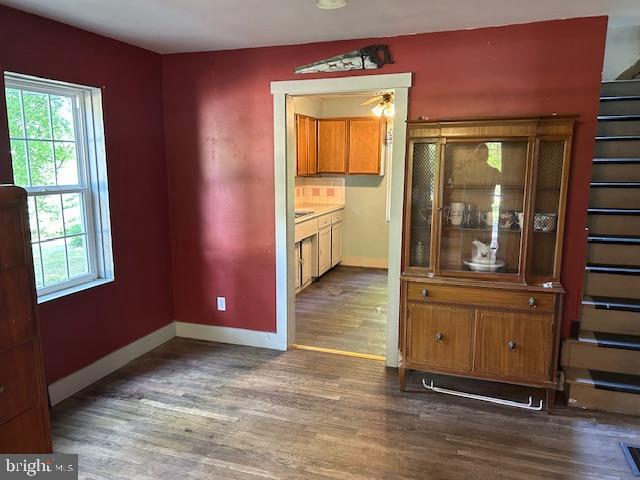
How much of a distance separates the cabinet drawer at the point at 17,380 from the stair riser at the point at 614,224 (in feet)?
11.4

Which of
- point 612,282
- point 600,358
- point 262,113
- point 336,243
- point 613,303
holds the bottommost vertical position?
point 600,358

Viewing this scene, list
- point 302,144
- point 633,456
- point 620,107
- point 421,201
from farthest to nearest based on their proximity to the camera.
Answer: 1. point 302,144
2. point 620,107
3. point 421,201
4. point 633,456

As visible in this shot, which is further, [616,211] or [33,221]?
[616,211]

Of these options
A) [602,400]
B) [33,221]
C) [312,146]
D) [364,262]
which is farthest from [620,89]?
[33,221]

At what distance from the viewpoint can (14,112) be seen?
269cm

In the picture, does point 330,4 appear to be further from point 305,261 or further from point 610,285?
point 305,261

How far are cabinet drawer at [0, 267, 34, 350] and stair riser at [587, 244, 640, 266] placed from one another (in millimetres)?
3359

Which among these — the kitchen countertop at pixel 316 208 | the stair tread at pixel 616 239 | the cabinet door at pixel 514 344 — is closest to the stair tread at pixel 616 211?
the stair tread at pixel 616 239

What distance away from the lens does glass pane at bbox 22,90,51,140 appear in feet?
9.10

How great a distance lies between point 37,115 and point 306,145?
3500 mm

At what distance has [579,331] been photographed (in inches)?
119

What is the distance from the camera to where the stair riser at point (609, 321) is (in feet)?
9.73

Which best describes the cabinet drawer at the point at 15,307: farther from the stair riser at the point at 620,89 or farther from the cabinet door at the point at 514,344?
the stair riser at the point at 620,89

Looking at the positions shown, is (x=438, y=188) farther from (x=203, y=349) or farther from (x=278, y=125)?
(x=203, y=349)
